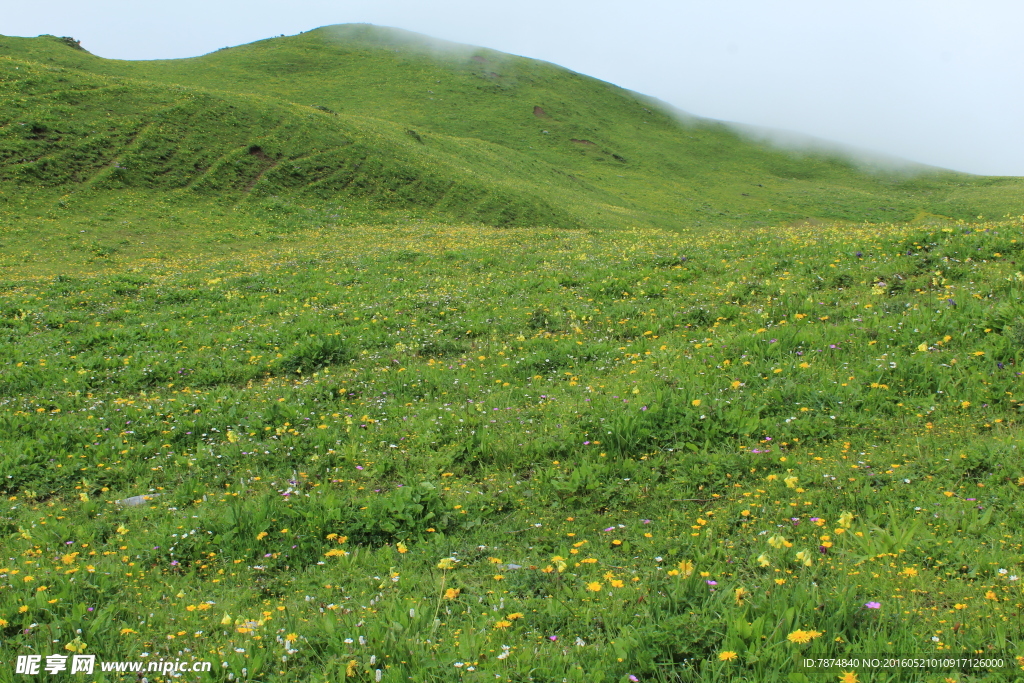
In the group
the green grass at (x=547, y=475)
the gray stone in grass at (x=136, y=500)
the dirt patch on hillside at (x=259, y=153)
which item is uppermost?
the dirt patch on hillside at (x=259, y=153)

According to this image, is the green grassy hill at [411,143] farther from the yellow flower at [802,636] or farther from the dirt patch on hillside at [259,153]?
the yellow flower at [802,636]

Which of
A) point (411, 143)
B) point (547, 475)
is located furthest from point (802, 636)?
point (411, 143)

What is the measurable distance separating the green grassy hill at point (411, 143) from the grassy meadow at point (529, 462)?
19556 millimetres

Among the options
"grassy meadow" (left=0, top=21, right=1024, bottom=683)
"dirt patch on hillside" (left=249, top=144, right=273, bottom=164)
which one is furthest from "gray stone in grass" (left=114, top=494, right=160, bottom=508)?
"dirt patch on hillside" (left=249, top=144, right=273, bottom=164)

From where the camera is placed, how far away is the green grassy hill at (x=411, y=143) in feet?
125

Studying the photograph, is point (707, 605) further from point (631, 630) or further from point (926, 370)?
point (926, 370)

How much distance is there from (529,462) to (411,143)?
49257 mm

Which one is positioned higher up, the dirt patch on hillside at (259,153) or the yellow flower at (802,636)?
the dirt patch on hillside at (259,153)

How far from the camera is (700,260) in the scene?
54.3ft

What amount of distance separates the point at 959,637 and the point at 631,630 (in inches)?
75.6

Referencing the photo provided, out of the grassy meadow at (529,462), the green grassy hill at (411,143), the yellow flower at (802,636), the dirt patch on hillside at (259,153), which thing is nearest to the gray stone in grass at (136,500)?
the grassy meadow at (529,462)

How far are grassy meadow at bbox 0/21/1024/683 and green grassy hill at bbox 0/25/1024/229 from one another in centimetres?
1956

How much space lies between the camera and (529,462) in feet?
24.1

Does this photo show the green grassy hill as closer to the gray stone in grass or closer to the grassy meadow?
the grassy meadow
